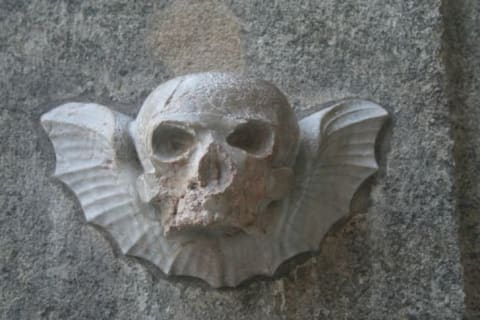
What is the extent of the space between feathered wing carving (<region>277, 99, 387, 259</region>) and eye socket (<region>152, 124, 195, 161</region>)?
Result: 0.22 meters

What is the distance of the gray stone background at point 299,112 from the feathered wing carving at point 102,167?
38 millimetres

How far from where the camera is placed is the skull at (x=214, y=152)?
2.95 feet

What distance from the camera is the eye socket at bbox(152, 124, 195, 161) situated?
93 centimetres

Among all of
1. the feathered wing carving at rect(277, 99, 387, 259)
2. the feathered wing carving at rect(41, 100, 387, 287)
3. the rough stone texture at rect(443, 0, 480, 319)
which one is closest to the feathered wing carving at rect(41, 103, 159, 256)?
the feathered wing carving at rect(41, 100, 387, 287)

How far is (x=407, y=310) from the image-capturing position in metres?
1.03

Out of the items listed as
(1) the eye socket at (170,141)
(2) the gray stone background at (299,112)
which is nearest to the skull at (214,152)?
(1) the eye socket at (170,141)

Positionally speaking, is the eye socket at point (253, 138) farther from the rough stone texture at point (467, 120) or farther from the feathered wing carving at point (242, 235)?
the rough stone texture at point (467, 120)

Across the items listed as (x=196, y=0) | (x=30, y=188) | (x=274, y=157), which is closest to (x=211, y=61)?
(x=196, y=0)

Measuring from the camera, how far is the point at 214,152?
2.95 feet

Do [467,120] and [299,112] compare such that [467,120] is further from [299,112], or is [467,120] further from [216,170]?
[216,170]

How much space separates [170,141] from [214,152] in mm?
93

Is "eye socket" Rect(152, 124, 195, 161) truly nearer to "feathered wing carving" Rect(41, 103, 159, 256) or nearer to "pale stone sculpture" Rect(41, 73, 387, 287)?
"pale stone sculpture" Rect(41, 73, 387, 287)

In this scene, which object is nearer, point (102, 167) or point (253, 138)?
point (253, 138)

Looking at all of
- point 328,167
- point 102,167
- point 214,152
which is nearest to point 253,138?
point 214,152
